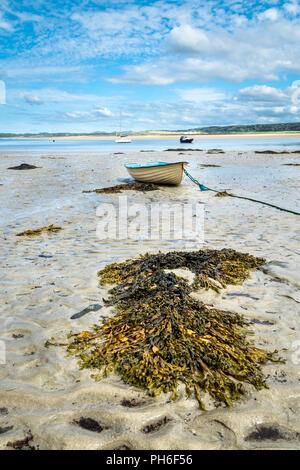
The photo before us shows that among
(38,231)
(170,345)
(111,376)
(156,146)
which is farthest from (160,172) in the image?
(156,146)

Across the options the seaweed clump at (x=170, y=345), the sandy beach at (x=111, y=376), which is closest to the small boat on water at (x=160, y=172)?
the sandy beach at (x=111, y=376)

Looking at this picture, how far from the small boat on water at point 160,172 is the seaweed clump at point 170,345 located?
1005 centimetres

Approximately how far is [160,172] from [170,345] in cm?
1185

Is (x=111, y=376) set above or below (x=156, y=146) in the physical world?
below

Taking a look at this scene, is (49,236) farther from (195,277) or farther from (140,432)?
(140,432)

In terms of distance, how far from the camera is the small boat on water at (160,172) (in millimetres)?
13681

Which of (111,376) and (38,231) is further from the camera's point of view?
(38,231)

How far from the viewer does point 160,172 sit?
14094 millimetres

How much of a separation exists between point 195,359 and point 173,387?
39cm

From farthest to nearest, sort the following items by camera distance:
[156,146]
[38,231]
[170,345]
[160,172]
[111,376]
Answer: [156,146], [160,172], [38,231], [170,345], [111,376]

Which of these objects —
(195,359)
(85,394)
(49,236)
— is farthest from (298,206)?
(85,394)

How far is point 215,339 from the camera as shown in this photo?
309 cm

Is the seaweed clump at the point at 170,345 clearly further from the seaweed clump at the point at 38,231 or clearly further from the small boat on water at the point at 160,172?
the small boat on water at the point at 160,172

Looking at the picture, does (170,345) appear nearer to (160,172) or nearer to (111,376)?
(111,376)
